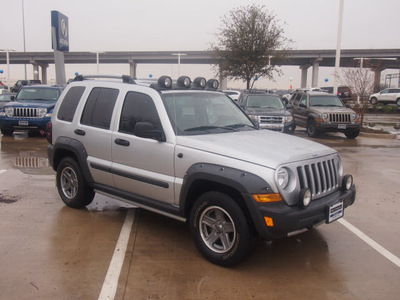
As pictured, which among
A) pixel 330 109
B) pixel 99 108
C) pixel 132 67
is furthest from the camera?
pixel 132 67

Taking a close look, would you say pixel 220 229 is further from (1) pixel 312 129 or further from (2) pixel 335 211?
(1) pixel 312 129

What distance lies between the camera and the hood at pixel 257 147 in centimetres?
388

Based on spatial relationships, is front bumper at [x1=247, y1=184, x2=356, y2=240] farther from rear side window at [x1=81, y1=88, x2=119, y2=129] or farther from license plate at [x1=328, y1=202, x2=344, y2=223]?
rear side window at [x1=81, y1=88, x2=119, y2=129]

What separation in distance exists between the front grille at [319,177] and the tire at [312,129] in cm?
1103

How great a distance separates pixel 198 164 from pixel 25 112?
438 inches

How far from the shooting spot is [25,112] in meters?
13.4

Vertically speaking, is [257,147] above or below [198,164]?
above

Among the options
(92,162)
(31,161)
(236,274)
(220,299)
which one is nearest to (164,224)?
(92,162)

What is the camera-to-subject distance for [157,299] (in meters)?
3.45

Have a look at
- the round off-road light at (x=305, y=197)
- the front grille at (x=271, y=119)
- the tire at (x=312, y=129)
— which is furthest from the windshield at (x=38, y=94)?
the round off-road light at (x=305, y=197)

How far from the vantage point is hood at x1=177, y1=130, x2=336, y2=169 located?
3879 millimetres

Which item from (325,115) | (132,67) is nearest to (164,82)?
(325,115)

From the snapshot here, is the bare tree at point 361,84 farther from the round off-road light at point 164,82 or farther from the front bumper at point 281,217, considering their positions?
the front bumper at point 281,217

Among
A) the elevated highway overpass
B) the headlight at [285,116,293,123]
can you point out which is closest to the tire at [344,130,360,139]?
the headlight at [285,116,293,123]
